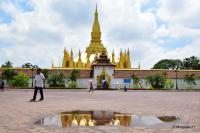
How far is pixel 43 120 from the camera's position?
10.3 metres

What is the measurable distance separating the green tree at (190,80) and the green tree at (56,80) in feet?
64.6

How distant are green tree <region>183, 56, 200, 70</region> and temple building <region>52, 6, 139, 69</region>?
102ft

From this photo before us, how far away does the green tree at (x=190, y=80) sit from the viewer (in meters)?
63.9

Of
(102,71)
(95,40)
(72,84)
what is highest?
(95,40)

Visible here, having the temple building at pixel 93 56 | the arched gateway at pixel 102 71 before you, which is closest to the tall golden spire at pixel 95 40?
the temple building at pixel 93 56

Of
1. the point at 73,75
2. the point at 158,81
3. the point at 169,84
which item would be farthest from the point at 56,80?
the point at 169,84

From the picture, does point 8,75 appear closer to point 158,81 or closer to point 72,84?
point 72,84

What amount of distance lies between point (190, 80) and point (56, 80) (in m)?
21.2

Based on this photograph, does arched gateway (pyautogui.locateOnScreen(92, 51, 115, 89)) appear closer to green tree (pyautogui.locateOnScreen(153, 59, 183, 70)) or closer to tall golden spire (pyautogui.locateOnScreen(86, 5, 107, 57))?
tall golden spire (pyautogui.locateOnScreen(86, 5, 107, 57))

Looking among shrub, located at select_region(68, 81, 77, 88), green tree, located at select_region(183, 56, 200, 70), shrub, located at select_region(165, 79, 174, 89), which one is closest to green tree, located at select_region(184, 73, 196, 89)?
shrub, located at select_region(165, 79, 174, 89)

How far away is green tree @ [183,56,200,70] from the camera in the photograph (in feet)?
350

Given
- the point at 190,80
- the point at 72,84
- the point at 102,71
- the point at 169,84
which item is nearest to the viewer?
the point at 72,84

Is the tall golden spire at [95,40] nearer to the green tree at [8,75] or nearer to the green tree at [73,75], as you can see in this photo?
the green tree at [73,75]

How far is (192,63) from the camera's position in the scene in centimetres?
10838
